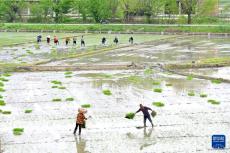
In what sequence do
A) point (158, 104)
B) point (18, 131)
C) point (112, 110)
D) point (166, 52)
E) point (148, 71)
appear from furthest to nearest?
point (166, 52) < point (148, 71) < point (158, 104) < point (112, 110) < point (18, 131)

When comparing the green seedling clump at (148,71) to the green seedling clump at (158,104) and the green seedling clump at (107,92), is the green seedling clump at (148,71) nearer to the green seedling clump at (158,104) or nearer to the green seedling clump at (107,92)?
the green seedling clump at (107,92)

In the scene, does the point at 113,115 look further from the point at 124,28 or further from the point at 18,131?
the point at 124,28

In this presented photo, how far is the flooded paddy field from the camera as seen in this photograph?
66.8 feet

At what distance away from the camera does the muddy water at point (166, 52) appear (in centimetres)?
4584

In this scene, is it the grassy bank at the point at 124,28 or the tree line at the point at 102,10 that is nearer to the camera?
the grassy bank at the point at 124,28

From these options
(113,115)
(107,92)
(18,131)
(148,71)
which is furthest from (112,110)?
(148,71)

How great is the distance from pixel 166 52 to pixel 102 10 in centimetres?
3756

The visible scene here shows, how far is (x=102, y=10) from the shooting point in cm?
8794

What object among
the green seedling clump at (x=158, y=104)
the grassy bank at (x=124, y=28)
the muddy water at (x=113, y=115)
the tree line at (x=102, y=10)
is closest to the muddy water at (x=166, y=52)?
the muddy water at (x=113, y=115)

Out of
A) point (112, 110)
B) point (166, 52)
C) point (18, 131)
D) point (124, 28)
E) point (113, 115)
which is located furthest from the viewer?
point (124, 28)

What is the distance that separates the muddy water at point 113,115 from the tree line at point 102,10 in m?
52.0

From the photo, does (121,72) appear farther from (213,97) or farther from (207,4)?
(207,4)

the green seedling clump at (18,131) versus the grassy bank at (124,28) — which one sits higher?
the grassy bank at (124,28)

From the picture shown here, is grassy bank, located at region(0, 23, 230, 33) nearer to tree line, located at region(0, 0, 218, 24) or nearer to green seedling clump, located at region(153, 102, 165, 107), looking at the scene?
tree line, located at region(0, 0, 218, 24)
